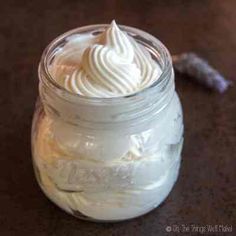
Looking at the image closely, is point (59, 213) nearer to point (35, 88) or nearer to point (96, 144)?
point (96, 144)

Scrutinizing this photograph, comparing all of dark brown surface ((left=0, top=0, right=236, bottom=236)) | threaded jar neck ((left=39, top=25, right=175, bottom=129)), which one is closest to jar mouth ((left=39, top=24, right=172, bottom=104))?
threaded jar neck ((left=39, top=25, right=175, bottom=129))

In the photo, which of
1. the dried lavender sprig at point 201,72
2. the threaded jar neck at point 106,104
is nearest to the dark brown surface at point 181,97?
the dried lavender sprig at point 201,72

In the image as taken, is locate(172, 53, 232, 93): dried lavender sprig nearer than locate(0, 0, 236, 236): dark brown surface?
No

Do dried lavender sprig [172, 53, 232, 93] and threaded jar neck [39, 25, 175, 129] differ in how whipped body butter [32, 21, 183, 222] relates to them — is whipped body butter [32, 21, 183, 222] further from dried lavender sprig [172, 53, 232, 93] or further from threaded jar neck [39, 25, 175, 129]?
dried lavender sprig [172, 53, 232, 93]

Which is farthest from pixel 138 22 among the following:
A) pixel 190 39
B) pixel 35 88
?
pixel 35 88

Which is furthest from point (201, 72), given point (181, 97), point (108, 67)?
point (108, 67)
